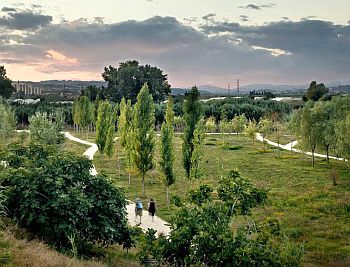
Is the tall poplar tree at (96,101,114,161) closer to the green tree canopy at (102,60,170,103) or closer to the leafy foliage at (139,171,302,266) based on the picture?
the leafy foliage at (139,171,302,266)

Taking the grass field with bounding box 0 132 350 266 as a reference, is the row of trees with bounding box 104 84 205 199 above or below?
above

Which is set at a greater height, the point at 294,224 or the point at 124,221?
the point at 124,221

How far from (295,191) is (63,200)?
25.3 m

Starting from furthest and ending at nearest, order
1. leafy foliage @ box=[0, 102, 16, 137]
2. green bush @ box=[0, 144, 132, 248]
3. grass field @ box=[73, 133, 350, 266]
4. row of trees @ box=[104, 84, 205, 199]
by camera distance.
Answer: leafy foliage @ box=[0, 102, 16, 137] < row of trees @ box=[104, 84, 205, 199] < grass field @ box=[73, 133, 350, 266] < green bush @ box=[0, 144, 132, 248]

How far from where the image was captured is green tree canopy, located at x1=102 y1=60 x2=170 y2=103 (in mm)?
112000

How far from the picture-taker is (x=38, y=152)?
18.7 metres

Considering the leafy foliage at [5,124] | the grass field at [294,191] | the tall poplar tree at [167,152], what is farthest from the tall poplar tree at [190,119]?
the leafy foliage at [5,124]

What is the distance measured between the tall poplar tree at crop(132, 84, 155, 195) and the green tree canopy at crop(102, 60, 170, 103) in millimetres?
77969

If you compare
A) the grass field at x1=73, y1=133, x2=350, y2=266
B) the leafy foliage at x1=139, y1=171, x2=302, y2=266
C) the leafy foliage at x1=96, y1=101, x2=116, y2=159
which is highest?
the leafy foliage at x1=96, y1=101, x2=116, y2=159

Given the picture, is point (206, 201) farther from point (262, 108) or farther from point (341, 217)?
point (262, 108)

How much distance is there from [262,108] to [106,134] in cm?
6654

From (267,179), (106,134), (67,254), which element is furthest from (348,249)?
(106,134)

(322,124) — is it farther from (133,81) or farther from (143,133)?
(133,81)

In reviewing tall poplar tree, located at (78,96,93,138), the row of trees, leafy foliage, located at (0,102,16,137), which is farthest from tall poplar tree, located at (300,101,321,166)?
tall poplar tree, located at (78,96,93,138)
